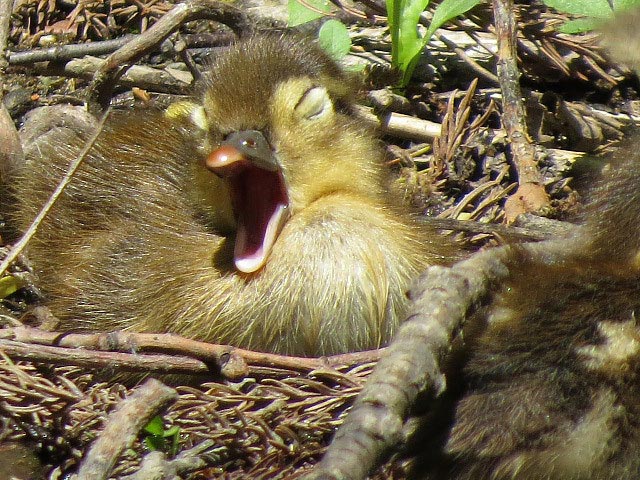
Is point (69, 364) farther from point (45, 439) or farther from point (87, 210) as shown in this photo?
point (87, 210)

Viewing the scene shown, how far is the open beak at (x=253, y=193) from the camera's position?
3.03 metres

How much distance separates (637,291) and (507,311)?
0.29 m

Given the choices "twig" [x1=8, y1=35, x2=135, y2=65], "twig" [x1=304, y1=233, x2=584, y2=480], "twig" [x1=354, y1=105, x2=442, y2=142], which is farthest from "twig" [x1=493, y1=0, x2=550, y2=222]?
"twig" [x1=8, y1=35, x2=135, y2=65]

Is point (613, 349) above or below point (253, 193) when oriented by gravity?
above

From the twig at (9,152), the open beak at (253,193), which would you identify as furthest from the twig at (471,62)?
the twig at (9,152)

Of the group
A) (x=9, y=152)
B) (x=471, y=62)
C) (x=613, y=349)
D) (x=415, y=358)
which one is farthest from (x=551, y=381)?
(x=9, y=152)

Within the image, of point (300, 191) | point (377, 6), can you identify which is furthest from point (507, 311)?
point (377, 6)

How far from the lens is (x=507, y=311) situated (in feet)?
7.70

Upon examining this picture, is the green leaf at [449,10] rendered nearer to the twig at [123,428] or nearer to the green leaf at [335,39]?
the green leaf at [335,39]

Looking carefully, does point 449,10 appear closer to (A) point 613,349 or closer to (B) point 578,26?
(B) point 578,26

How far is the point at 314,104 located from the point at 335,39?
605mm

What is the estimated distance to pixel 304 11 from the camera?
13.0 ft

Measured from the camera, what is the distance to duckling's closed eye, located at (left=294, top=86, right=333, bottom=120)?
3.27m

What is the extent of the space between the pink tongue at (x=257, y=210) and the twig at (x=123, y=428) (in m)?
0.84
